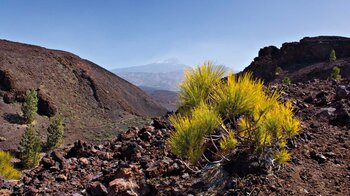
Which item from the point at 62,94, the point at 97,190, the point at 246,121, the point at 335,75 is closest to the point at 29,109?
the point at 62,94

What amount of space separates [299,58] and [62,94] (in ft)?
101

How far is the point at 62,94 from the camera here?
114ft

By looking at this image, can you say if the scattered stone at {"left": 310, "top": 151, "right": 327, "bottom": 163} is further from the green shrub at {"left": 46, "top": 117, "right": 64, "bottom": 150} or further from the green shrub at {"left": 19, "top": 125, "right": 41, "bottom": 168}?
the green shrub at {"left": 46, "top": 117, "right": 64, "bottom": 150}

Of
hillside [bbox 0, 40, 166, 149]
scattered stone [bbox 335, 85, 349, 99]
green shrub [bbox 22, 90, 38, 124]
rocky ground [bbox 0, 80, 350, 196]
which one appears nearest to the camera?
rocky ground [bbox 0, 80, 350, 196]

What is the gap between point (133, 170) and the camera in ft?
17.1

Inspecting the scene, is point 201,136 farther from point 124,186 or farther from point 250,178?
point 124,186

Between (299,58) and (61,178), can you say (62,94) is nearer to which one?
(61,178)

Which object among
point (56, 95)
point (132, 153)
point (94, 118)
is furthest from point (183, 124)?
point (56, 95)

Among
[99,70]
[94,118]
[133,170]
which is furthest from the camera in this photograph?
[99,70]

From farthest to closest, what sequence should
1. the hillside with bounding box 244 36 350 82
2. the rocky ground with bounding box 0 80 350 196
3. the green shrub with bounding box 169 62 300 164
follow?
the hillside with bounding box 244 36 350 82 → the rocky ground with bounding box 0 80 350 196 → the green shrub with bounding box 169 62 300 164

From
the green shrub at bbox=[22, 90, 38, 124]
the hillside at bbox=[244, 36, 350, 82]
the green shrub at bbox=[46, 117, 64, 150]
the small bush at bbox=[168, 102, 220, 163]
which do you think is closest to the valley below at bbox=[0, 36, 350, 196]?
the small bush at bbox=[168, 102, 220, 163]

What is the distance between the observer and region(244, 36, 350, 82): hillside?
3866 centimetres

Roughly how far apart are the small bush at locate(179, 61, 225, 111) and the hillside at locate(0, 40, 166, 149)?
20408 mm

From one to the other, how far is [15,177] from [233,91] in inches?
327
